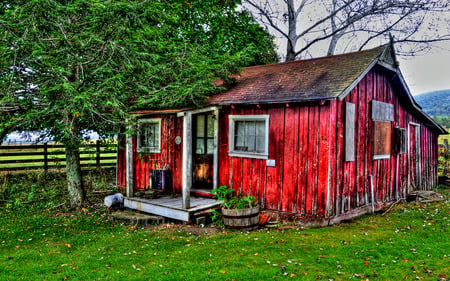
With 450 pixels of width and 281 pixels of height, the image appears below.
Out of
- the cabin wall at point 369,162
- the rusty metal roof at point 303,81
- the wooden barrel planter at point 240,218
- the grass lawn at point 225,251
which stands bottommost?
the grass lawn at point 225,251

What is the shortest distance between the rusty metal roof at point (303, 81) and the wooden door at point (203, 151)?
0.84 metres

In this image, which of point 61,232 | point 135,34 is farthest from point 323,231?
point 135,34

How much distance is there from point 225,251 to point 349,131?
4352 mm

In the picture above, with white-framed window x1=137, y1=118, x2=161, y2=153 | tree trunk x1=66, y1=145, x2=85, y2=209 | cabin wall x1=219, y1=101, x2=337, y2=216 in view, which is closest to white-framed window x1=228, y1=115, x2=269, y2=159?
cabin wall x1=219, y1=101, x2=337, y2=216

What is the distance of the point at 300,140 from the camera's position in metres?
7.59

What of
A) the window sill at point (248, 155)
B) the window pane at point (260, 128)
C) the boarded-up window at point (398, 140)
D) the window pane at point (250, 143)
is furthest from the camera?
the boarded-up window at point (398, 140)

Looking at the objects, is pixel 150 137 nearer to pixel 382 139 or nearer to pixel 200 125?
pixel 200 125

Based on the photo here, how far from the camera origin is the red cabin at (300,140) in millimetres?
7387

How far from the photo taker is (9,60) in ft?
23.6

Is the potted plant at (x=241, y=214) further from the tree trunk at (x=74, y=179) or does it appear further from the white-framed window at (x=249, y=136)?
the tree trunk at (x=74, y=179)

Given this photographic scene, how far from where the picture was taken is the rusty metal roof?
7.41 meters

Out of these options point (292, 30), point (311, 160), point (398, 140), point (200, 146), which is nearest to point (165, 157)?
point (200, 146)

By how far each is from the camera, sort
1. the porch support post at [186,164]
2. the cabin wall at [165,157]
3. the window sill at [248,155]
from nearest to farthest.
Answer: the porch support post at [186,164]
the window sill at [248,155]
the cabin wall at [165,157]

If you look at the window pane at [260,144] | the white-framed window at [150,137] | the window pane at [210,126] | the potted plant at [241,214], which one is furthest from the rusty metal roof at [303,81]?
the potted plant at [241,214]
